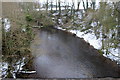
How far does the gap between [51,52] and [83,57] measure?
64cm

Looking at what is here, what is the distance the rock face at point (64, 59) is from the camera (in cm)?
295

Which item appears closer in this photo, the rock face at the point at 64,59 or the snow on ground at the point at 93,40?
the rock face at the point at 64,59

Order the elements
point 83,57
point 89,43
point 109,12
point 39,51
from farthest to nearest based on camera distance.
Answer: point 89,43 → point 83,57 → point 109,12 → point 39,51

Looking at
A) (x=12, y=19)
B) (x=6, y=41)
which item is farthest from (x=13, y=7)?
(x=6, y=41)

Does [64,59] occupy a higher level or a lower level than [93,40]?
lower

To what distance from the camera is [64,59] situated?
323 centimetres

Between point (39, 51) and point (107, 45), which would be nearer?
point (39, 51)

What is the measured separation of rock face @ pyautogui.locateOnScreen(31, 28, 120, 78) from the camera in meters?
2.95

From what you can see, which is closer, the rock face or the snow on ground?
the rock face

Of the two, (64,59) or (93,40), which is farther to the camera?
(93,40)

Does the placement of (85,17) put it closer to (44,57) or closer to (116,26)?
(116,26)

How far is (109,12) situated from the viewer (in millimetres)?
3156

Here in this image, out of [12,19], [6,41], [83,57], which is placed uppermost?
[12,19]

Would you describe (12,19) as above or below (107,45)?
above
